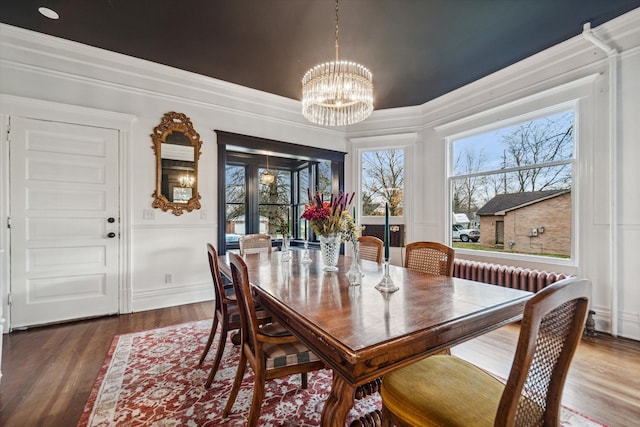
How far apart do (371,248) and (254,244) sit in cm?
131

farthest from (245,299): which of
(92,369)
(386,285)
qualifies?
(92,369)

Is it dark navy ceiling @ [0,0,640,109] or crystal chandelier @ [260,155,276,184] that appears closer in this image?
dark navy ceiling @ [0,0,640,109]

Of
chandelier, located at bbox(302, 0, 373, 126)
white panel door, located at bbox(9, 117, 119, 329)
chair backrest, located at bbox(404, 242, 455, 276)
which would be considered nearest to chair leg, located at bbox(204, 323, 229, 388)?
chair backrest, located at bbox(404, 242, 455, 276)

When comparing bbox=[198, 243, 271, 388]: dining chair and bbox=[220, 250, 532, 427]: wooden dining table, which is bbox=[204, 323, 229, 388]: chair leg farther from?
bbox=[220, 250, 532, 427]: wooden dining table

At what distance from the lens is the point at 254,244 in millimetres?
3064

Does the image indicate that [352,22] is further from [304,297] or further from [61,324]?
[61,324]

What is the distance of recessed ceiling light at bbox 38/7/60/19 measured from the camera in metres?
2.32

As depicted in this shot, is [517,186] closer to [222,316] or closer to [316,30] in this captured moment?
[316,30]

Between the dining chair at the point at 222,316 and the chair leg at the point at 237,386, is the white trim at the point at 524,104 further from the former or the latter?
the chair leg at the point at 237,386

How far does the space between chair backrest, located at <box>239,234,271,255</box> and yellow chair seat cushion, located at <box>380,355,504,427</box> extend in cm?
216

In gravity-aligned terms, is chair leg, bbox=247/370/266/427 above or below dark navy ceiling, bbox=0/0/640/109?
below

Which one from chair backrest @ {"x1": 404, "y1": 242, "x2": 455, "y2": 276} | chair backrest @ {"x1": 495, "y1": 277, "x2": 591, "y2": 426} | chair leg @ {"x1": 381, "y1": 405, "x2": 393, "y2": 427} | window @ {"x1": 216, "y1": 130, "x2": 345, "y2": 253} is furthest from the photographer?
window @ {"x1": 216, "y1": 130, "x2": 345, "y2": 253}

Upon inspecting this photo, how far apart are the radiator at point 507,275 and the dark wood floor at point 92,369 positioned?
1.57 ft

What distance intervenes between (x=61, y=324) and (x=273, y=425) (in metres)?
2.72
